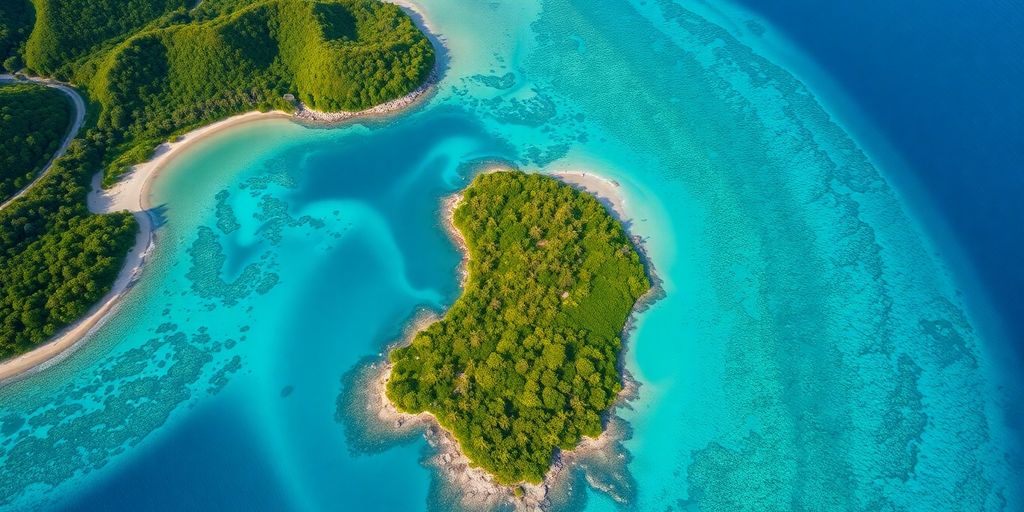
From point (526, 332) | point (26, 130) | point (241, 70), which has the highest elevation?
point (241, 70)

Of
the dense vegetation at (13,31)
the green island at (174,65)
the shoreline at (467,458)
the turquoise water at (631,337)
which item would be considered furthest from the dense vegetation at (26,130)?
the shoreline at (467,458)

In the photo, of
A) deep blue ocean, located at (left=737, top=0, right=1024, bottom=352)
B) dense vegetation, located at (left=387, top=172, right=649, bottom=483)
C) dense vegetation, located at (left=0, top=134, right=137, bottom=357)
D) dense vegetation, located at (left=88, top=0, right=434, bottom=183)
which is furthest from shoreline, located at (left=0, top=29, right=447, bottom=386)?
deep blue ocean, located at (left=737, top=0, right=1024, bottom=352)

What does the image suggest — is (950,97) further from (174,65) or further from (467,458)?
(174,65)

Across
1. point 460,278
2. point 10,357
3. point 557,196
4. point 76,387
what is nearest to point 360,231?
point 460,278

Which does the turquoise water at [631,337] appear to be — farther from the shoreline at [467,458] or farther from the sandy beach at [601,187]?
the sandy beach at [601,187]

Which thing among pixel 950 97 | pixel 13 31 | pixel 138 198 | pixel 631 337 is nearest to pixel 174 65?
pixel 138 198
